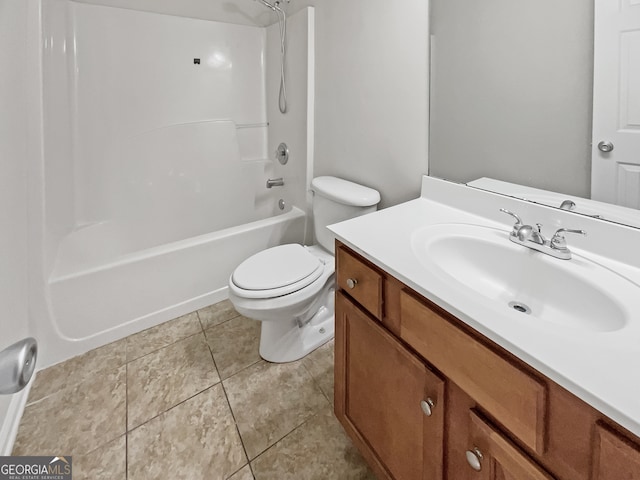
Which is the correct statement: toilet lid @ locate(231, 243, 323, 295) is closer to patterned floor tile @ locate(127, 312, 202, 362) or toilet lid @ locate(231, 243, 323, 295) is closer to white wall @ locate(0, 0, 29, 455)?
patterned floor tile @ locate(127, 312, 202, 362)

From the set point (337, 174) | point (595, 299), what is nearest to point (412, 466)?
point (595, 299)

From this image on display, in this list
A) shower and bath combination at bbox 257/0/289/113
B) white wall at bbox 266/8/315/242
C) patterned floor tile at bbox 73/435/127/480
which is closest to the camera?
patterned floor tile at bbox 73/435/127/480

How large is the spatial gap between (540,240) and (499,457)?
56cm

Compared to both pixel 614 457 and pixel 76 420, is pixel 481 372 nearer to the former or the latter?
pixel 614 457

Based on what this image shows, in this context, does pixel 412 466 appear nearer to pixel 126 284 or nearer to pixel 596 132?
pixel 596 132

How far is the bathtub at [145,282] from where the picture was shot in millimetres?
1651

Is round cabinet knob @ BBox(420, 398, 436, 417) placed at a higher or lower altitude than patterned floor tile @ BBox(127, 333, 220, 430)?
higher

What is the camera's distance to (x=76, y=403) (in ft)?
4.72

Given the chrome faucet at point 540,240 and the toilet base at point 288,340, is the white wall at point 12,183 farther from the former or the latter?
the chrome faucet at point 540,240

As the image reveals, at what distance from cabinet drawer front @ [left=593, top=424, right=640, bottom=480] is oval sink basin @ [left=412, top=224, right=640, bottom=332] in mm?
204

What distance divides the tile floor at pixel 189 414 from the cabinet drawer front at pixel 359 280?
2.16 ft

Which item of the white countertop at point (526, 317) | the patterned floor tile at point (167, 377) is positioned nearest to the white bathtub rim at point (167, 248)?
the patterned floor tile at point (167, 377)

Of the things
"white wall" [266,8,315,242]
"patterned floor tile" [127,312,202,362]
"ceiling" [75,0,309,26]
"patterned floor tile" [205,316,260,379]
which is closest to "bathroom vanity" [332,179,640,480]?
"patterned floor tile" [205,316,260,379]

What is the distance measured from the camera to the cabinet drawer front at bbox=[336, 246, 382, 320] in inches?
35.8
